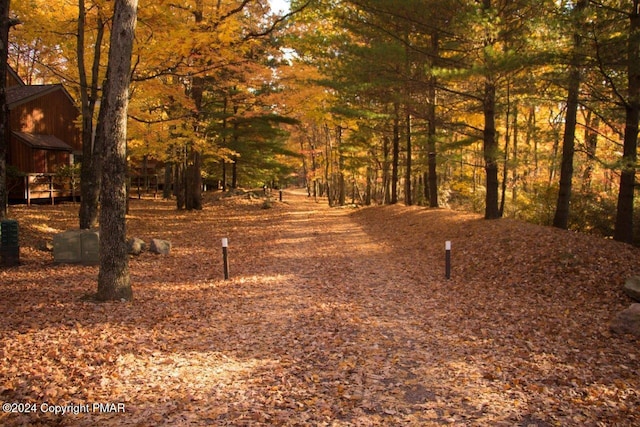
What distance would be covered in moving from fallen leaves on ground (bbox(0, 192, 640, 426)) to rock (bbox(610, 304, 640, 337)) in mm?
179

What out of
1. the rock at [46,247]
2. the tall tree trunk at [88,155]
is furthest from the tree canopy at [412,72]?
the rock at [46,247]

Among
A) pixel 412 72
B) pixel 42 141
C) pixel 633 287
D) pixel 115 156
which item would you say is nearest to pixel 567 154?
pixel 633 287

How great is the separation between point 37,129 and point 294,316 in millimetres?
24272

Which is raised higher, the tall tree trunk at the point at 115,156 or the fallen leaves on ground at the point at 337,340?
the tall tree trunk at the point at 115,156

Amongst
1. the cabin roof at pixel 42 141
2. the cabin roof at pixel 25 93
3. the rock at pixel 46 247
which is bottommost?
the rock at pixel 46 247

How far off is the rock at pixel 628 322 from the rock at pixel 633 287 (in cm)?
95

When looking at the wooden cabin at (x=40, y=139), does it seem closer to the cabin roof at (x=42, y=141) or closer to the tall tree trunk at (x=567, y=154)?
the cabin roof at (x=42, y=141)

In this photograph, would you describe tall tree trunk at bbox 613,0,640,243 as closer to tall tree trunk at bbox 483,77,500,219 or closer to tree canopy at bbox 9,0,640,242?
tree canopy at bbox 9,0,640,242

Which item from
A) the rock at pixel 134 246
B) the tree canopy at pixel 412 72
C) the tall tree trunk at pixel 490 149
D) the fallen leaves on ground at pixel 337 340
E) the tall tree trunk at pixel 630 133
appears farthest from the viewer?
the tall tree trunk at pixel 490 149

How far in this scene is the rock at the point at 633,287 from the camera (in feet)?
23.5

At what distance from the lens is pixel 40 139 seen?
939 inches

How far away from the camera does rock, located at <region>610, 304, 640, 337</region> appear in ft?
20.2

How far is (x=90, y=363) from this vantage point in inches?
199

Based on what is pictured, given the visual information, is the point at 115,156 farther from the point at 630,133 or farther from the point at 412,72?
the point at 412,72
